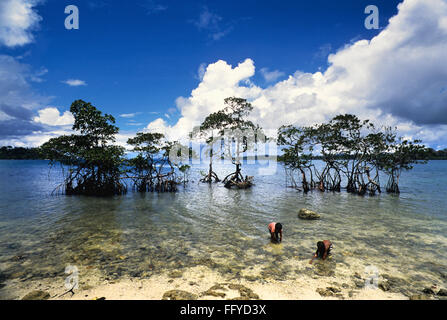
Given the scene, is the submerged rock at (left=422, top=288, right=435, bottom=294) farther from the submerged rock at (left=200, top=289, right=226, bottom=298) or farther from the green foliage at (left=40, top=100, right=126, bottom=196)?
the green foliage at (left=40, top=100, right=126, bottom=196)

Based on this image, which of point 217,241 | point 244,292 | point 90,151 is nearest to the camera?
point 244,292

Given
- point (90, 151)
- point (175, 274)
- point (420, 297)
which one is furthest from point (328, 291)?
point (90, 151)

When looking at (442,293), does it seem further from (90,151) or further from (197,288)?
(90,151)

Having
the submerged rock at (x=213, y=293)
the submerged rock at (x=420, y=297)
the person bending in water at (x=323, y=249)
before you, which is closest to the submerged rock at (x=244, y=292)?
the submerged rock at (x=213, y=293)

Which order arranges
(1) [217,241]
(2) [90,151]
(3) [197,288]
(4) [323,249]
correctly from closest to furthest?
(3) [197,288], (4) [323,249], (1) [217,241], (2) [90,151]

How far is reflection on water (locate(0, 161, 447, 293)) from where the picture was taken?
23.1 ft

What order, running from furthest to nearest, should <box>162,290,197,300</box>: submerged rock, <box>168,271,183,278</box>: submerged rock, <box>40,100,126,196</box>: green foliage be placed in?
<box>40,100,126,196</box>: green foliage
<box>168,271,183,278</box>: submerged rock
<box>162,290,197,300</box>: submerged rock

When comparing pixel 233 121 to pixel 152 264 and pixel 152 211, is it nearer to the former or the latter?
pixel 152 211

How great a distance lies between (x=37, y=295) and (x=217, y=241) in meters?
6.65

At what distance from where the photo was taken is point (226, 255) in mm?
8305

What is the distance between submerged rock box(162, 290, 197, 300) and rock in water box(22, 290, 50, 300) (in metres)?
3.25

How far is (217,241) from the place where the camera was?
32.7ft

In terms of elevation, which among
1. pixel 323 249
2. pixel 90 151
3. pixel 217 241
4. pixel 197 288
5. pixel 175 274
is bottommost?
pixel 217 241

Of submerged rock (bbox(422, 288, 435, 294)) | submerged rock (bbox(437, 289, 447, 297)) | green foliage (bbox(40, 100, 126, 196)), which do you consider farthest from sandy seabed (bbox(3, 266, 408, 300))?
green foliage (bbox(40, 100, 126, 196))
